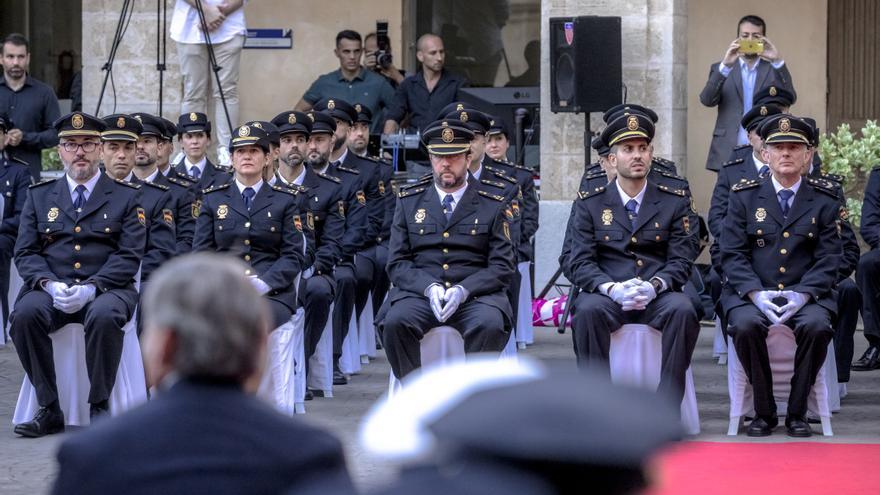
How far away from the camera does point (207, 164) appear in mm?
10539

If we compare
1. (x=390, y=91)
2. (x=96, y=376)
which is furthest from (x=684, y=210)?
(x=390, y=91)

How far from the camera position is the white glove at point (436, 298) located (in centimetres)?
782

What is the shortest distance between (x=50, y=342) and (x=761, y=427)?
371 cm

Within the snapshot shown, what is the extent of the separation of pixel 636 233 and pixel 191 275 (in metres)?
5.76

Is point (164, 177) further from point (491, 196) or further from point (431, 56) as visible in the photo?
point (431, 56)

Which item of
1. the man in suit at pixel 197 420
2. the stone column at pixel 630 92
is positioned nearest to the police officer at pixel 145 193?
the stone column at pixel 630 92

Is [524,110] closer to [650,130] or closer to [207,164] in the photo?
[207,164]

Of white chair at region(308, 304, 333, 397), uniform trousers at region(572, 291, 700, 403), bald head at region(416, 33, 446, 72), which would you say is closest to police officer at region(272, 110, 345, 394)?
white chair at region(308, 304, 333, 397)

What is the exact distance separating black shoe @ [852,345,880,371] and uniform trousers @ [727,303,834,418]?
84.4 inches

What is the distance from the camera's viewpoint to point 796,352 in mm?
7816

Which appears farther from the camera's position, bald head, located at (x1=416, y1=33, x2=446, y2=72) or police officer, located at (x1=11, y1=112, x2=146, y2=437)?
bald head, located at (x1=416, y1=33, x2=446, y2=72)

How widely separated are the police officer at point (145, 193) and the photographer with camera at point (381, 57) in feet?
13.6

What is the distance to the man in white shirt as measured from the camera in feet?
39.6

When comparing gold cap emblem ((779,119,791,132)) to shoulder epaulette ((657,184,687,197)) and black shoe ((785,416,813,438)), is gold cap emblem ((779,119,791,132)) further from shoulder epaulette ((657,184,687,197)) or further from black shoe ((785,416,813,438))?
black shoe ((785,416,813,438))
